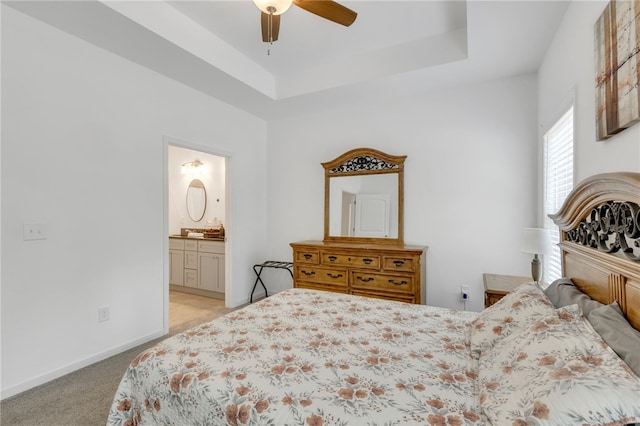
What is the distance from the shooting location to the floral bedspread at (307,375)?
3.20 feet

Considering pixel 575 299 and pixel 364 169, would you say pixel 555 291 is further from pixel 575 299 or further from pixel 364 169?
pixel 364 169

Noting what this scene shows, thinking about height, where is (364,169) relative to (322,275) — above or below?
above

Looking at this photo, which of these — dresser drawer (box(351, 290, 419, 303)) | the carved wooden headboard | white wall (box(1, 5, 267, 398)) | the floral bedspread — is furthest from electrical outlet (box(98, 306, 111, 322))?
the carved wooden headboard

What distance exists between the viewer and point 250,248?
421 cm

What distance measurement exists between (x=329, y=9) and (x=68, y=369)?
3188mm

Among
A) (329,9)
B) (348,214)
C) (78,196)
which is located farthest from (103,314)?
(329,9)

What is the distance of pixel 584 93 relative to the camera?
1699 mm

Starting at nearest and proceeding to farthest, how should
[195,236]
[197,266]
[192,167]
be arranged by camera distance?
[197,266] → [195,236] → [192,167]

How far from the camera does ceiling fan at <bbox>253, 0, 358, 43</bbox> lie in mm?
1717

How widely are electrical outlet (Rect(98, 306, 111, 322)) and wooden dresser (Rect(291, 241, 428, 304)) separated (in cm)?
187

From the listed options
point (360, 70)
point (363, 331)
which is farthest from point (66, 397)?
point (360, 70)

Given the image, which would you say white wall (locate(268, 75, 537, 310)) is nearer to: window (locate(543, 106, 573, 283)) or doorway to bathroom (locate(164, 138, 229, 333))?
window (locate(543, 106, 573, 283))

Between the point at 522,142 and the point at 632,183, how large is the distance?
2383 mm

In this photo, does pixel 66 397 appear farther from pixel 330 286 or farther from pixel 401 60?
pixel 401 60
